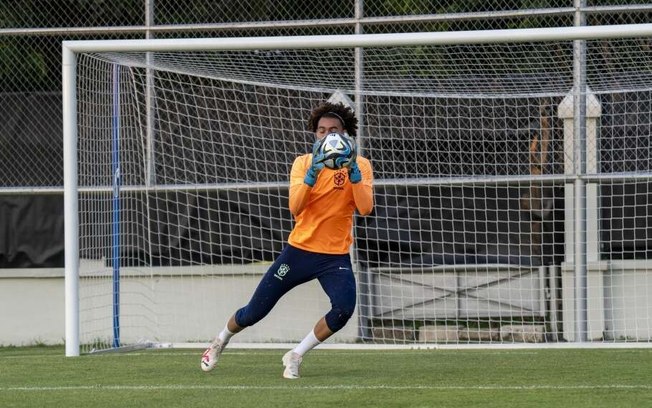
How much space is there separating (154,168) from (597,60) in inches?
191

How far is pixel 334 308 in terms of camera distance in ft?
27.7

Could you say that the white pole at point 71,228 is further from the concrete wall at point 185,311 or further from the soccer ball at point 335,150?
the soccer ball at point 335,150

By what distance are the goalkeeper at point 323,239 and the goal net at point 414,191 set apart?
14.3 ft

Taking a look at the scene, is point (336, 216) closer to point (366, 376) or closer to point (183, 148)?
point (366, 376)

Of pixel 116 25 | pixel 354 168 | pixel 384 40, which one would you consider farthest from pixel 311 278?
pixel 116 25

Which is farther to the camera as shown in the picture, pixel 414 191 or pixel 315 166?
pixel 414 191

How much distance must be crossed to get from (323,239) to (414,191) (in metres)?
5.23

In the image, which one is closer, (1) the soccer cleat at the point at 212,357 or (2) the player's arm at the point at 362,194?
(2) the player's arm at the point at 362,194

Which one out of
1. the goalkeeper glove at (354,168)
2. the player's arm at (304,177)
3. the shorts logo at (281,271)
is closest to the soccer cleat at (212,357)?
the shorts logo at (281,271)

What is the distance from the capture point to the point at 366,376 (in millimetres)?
8617

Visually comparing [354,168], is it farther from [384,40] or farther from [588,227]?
[588,227]

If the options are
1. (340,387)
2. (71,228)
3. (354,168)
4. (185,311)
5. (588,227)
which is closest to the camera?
(340,387)

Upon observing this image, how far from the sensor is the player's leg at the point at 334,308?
842 centimetres

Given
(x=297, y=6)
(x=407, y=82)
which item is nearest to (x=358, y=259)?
(x=407, y=82)
